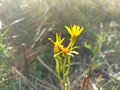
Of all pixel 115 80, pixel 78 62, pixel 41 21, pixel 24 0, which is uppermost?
pixel 24 0

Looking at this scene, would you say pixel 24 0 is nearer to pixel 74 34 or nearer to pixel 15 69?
pixel 15 69

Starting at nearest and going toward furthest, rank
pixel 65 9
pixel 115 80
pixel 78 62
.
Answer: pixel 115 80 < pixel 78 62 < pixel 65 9

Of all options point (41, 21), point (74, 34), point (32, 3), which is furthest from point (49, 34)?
point (74, 34)

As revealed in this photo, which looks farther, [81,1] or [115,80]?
[81,1]

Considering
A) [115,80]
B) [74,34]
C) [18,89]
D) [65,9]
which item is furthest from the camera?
[65,9]

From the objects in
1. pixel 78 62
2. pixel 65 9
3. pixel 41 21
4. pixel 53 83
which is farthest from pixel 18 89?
pixel 65 9

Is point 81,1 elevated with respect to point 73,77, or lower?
elevated

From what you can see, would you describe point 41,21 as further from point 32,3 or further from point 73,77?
point 73,77
